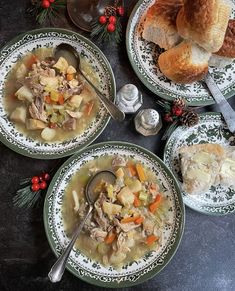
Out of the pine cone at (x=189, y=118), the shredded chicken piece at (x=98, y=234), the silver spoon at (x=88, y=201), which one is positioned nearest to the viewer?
the silver spoon at (x=88, y=201)

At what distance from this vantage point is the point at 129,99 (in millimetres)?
2207

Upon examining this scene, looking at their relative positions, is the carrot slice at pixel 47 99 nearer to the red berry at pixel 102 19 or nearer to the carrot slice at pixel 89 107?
the carrot slice at pixel 89 107

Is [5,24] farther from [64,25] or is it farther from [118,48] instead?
→ [118,48]

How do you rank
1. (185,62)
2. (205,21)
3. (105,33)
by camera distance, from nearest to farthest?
(205,21), (185,62), (105,33)

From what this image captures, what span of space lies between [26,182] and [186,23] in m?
0.99

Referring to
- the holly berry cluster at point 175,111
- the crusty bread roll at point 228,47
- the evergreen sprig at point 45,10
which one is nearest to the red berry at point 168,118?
the holly berry cluster at point 175,111

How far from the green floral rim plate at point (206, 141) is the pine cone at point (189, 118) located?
0.04 m

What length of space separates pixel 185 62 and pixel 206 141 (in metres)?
0.39

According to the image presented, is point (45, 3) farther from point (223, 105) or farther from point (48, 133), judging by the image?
point (223, 105)

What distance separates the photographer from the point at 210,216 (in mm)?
2322

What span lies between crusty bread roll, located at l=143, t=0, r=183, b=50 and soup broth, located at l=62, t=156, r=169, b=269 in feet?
1.89

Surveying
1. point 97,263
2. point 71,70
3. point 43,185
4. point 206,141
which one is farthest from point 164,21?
point 97,263

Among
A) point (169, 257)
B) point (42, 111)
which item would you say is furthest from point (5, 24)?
point (169, 257)

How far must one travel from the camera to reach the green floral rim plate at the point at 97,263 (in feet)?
7.08
